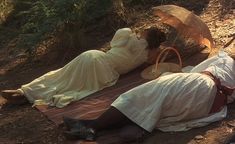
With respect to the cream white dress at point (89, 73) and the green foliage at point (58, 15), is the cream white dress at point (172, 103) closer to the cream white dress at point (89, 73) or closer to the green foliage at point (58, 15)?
the cream white dress at point (89, 73)

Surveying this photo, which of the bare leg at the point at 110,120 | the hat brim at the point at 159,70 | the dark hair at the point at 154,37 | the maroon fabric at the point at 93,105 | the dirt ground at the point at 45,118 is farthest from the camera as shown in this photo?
the dark hair at the point at 154,37

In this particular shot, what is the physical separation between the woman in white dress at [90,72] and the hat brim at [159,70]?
0.23 metres

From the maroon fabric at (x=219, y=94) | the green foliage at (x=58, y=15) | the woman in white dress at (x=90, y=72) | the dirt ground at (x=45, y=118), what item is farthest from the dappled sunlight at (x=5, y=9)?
the maroon fabric at (x=219, y=94)

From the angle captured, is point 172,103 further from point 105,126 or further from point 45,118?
point 45,118

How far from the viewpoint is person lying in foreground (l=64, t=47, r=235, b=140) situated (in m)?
4.97

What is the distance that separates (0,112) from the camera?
638cm

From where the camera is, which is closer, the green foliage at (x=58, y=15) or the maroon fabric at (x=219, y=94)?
the maroon fabric at (x=219, y=94)

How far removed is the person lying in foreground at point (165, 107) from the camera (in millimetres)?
4973

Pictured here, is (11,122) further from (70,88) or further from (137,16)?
(137,16)

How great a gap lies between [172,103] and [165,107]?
8 centimetres

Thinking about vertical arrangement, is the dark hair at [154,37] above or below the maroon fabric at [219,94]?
above

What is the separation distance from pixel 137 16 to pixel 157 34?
224 cm

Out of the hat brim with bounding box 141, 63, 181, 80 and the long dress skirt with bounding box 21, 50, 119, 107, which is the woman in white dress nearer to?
the long dress skirt with bounding box 21, 50, 119, 107

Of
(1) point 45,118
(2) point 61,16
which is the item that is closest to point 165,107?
(1) point 45,118
